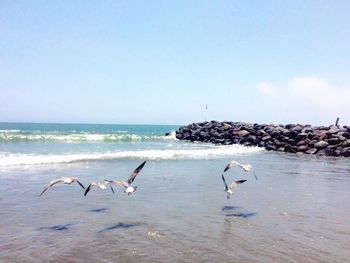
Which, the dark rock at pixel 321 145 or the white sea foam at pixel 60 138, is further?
the white sea foam at pixel 60 138

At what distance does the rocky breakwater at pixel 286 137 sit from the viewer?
30.1 metres

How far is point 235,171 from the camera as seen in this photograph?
58.4ft

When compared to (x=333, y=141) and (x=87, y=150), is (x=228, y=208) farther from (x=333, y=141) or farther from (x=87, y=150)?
(x=333, y=141)

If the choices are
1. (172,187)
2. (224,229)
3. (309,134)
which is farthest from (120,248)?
(309,134)

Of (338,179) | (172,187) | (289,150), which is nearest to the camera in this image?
(172,187)

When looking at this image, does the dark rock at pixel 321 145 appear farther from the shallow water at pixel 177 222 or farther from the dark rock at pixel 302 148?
the shallow water at pixel 177 222

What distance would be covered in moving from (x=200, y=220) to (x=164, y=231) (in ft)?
3.99

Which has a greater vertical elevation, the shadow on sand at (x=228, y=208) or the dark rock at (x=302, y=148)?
the dark rock at (x=302, y=148)

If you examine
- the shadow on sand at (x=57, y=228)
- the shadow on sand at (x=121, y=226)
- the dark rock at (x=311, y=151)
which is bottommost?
the shadow on sand at (x=121, y=226)

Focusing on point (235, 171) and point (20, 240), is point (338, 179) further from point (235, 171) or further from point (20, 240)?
point (20, 240)

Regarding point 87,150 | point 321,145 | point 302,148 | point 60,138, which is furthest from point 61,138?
point 321,145

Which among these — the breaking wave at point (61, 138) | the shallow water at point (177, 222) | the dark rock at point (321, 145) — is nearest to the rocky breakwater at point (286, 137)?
the dark rock at point (321, 145)

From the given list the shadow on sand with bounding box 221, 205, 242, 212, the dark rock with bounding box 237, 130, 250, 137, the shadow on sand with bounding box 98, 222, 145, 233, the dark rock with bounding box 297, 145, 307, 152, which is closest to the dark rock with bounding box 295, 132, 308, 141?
the dark rock with bounding box 297, 145, 307, 152

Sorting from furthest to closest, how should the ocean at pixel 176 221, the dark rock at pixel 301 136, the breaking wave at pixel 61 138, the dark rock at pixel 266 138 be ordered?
1. the breaking wave at pixel 61 138
2. the dark rock at pixel 266 138
3. the dark rock at pixel 301 136
4. the ocean at pixel 176 221
